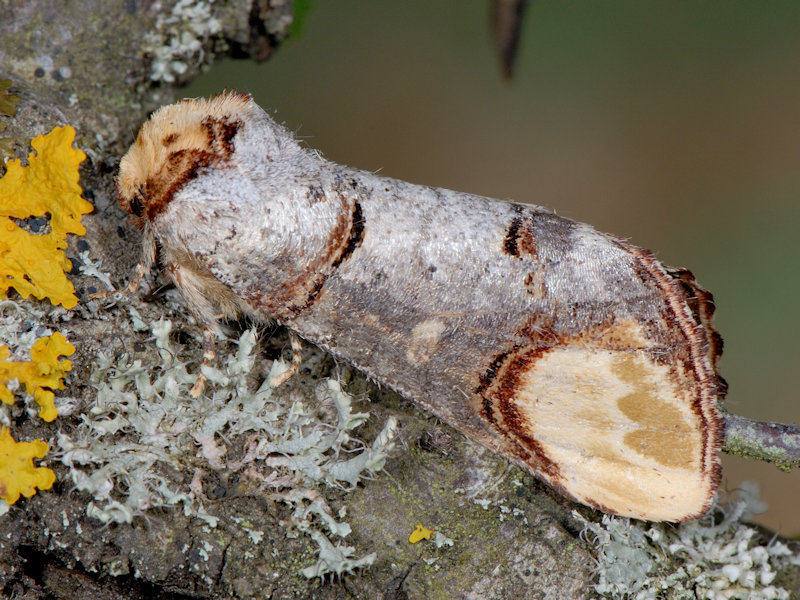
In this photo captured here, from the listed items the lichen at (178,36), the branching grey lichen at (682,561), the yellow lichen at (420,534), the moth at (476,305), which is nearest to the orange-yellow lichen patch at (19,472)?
the moth at (476,305)

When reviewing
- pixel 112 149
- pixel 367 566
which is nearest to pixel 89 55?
pixel 112 149

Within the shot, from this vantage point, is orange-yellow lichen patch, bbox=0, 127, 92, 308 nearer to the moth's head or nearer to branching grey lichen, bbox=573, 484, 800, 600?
the moth's head

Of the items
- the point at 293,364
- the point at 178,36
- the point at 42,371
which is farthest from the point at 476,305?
the point at 178,36

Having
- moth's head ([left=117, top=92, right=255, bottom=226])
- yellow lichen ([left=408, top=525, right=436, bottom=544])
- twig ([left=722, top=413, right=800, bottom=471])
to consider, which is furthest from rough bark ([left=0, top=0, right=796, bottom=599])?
twig ([left=722, top=413, right=800, bottom=471])

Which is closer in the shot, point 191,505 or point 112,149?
point 191,505

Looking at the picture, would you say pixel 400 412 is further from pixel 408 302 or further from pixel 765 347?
pixel 765 347

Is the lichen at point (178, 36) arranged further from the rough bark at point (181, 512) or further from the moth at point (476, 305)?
the moth at point (476, 305)

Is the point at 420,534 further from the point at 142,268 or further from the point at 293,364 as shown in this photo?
the point at 142,268
